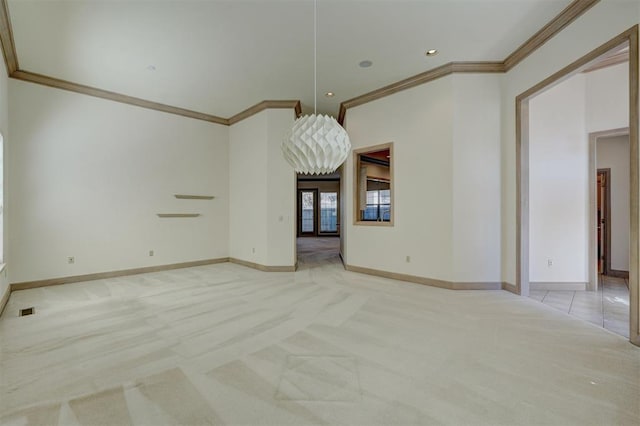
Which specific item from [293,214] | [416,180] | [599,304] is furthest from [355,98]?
[599,304]

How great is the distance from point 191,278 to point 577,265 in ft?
20.4

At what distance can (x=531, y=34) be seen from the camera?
3.37m

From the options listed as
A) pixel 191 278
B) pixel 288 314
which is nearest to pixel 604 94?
pixel 288 314

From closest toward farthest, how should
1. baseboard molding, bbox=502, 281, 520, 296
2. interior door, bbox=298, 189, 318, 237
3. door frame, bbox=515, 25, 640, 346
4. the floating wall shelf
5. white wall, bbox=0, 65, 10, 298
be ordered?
door frame, bbox=515, 25, 640, 346
white wall, bbox=0, 65, 10, 298
baseboard molding, bbox=502, 281, 520, 296
the floating wall shelf
interior door, bbox=298, 189, 318, 237

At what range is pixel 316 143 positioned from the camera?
2.43 metres

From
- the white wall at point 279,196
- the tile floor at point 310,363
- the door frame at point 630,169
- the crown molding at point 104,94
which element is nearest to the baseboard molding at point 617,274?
the door frame at point 630,169

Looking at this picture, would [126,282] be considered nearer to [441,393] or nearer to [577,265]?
[441,393]

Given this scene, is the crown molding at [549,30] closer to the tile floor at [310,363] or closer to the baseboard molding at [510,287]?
the baseboard molding at [510,287]

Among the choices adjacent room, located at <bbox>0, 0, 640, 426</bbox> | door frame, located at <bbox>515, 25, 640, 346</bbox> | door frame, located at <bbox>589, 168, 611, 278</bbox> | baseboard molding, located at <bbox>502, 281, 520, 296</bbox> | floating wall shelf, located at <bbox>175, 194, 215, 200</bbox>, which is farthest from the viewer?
floating wall shelf, located at <bbox>175, 194, 215, 200</bbox>

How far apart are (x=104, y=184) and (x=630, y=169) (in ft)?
22.9

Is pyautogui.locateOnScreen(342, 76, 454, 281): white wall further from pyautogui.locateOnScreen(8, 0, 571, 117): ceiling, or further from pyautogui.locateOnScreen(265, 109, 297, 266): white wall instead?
pyautogui.locateOnScreen(265, 109, 297, 266): white wall

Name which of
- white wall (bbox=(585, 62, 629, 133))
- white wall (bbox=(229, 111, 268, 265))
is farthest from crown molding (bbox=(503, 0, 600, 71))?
white wall (bbox=(229, 111, 268, 265))

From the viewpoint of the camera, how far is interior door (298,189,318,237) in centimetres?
1384

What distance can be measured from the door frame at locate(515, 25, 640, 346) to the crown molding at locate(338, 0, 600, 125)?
0.47m
